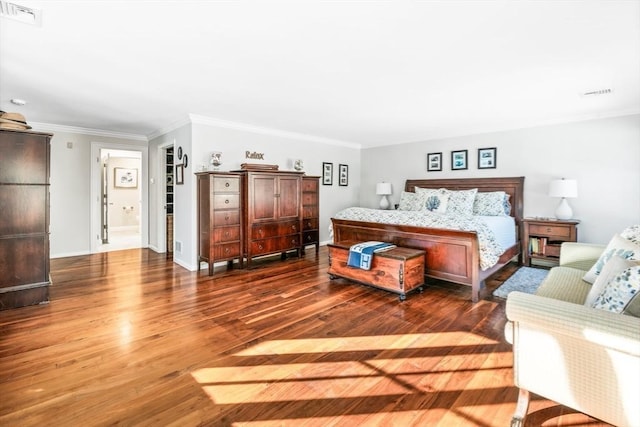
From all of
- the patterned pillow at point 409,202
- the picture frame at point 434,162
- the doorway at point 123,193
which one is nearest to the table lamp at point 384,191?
the patterned pillow at point 409,202

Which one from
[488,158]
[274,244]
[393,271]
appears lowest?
[393,271]

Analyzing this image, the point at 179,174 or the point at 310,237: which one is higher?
the point at 179,174

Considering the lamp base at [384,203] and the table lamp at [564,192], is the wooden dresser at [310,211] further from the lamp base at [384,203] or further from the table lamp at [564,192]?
the table lamp at [564,192]

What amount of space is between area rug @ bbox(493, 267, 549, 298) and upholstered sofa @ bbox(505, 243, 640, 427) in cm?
226

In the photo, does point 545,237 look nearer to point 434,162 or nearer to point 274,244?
point 434,162

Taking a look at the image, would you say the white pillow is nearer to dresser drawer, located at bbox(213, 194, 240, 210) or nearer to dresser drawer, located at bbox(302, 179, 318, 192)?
dresser drawer, located at bbox(213, 194, 240, 210)

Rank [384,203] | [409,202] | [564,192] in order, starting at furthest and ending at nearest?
1. [384,203]
2. [409,202]
3. [564,192]

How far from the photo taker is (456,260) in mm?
3688

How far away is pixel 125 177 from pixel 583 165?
419 inches

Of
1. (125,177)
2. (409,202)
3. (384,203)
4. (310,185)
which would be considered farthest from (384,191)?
(125,177)

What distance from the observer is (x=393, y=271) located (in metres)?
3.53

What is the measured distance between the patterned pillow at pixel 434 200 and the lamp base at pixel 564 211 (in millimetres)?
1545

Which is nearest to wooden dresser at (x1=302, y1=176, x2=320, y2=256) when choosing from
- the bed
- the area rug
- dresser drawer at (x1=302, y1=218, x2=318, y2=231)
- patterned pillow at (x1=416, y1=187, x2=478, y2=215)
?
dresser drawer at (x1=302, y1=218, x2=318, y2=231)

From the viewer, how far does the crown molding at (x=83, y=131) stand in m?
5.28
